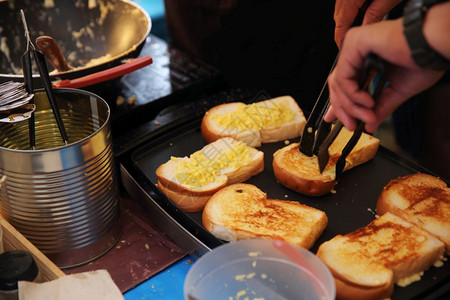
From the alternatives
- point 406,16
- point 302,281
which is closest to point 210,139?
point 302,281

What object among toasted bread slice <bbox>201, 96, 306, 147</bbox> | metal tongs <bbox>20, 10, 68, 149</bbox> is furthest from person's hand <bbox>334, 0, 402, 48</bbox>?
metal tongs <bbox>20, 10, 68, 149</bbox>

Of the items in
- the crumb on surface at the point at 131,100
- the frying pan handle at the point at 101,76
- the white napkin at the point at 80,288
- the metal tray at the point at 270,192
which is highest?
the frying pan handle at the point at 101,76

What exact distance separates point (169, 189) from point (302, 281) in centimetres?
74

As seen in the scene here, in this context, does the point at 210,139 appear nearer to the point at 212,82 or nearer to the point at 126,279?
the point at 212,82

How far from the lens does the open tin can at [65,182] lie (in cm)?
Answer: 149

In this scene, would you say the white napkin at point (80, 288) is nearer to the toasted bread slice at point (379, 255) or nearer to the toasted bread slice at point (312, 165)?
the toasted bread slice at point (379, 255)

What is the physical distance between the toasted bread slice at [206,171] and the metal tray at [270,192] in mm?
47

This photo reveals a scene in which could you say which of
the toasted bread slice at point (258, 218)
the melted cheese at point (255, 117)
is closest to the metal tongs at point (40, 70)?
the toasted bread slice at point (258, 218)

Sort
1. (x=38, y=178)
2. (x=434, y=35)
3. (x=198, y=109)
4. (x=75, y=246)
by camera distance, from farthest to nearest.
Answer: (x=198, y=109), (x=75, y=246), (x=38, y=178), (x=434, y=35)

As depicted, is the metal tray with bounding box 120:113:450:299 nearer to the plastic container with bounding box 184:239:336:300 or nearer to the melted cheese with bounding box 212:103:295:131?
the melted cheese with bounding box 212:103:295:131

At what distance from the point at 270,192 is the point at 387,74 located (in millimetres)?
739

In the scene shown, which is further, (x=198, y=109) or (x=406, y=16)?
(x=198, y=109)

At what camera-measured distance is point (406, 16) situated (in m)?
1.21

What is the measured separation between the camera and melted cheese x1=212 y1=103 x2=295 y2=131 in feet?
7.26
